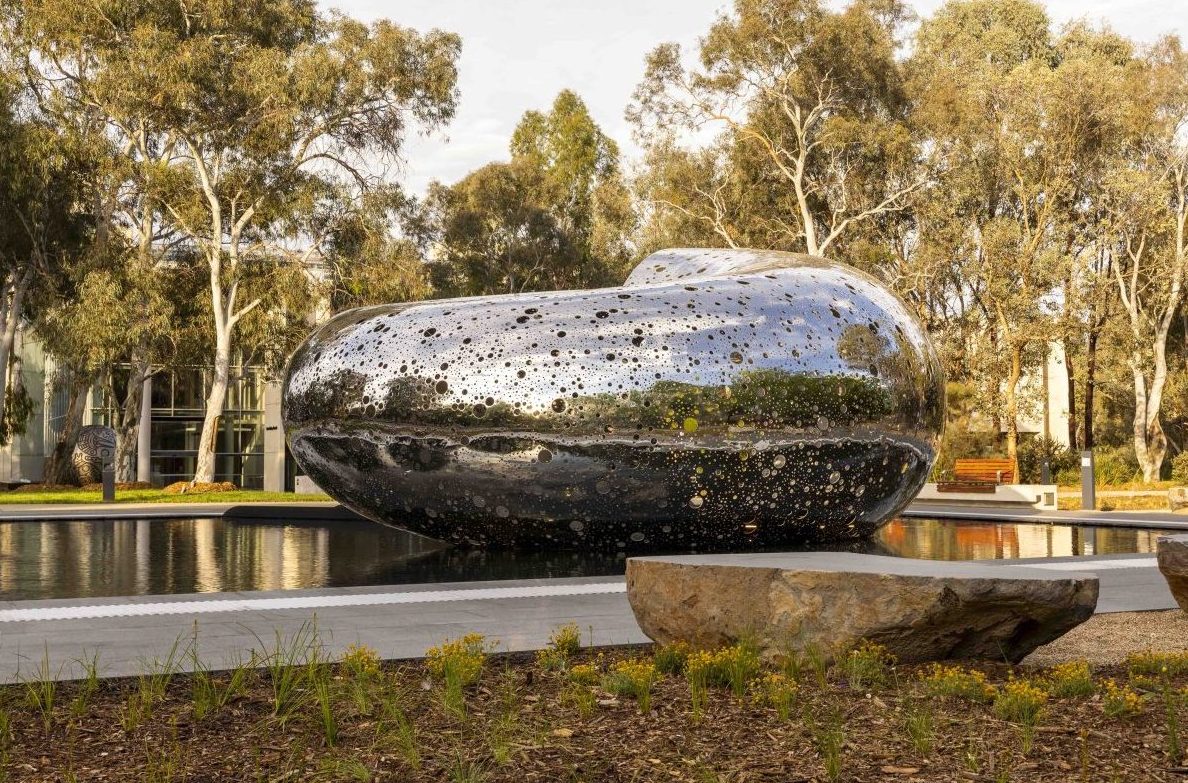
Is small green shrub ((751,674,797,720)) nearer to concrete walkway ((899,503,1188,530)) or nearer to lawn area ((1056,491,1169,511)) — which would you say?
concrete walkway ((899,503,1188,530))

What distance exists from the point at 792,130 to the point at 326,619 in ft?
116

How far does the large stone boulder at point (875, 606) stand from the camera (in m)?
Answer: 5.62

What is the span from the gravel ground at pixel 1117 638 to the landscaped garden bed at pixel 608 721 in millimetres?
470

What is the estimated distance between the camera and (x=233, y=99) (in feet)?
112

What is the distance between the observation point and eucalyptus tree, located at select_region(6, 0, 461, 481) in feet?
108

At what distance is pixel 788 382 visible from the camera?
10.8m

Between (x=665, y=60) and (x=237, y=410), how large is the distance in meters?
21.6

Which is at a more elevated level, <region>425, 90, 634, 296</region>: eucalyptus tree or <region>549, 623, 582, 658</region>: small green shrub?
<region>425, 90, 634, 296</region>: eucalyptus tree

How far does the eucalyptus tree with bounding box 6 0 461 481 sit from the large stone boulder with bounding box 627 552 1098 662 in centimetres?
2899

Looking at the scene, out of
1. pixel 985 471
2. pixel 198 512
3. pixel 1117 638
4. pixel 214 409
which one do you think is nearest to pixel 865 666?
pixel 1117 638

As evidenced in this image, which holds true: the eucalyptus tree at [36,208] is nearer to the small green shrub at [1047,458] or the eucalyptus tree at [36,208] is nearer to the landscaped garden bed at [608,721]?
the small green shrub at [1047,458]

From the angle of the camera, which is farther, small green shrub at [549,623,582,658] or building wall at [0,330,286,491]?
building wall at [0,330,286,491]

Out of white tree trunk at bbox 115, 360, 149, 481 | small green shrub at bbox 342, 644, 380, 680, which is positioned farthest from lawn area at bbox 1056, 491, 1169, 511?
white tree trunk at bbox 115, 360, 149, 481

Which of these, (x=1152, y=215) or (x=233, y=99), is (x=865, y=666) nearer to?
(x=233, y=99)
